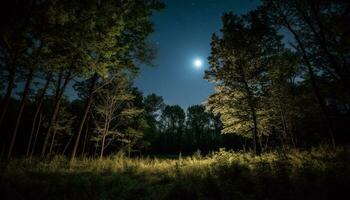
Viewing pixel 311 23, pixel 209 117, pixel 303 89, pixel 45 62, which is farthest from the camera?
pixel 209 117

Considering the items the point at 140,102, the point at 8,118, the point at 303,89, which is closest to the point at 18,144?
the point at 8,118

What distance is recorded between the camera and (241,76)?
14258 mm

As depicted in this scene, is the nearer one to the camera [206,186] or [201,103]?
[206,186]

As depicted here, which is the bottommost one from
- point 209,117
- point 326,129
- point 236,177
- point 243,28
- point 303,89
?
point 236,177

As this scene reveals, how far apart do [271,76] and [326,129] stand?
20897mm

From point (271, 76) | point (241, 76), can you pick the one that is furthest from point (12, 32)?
point (271, 76)

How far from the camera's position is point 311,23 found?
13.1 meters

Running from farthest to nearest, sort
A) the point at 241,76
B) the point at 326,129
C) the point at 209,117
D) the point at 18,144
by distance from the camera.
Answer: the point at 209,117, the point at 18,144, the point at 326,129, the point at 241,76

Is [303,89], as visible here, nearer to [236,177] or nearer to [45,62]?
[236,177]

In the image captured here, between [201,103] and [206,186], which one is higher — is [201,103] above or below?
above

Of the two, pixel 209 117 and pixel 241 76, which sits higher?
pixel 209 117

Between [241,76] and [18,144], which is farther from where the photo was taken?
[18,144]

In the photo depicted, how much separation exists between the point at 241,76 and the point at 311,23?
18.2ft

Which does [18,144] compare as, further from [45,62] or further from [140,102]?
[45,62]
